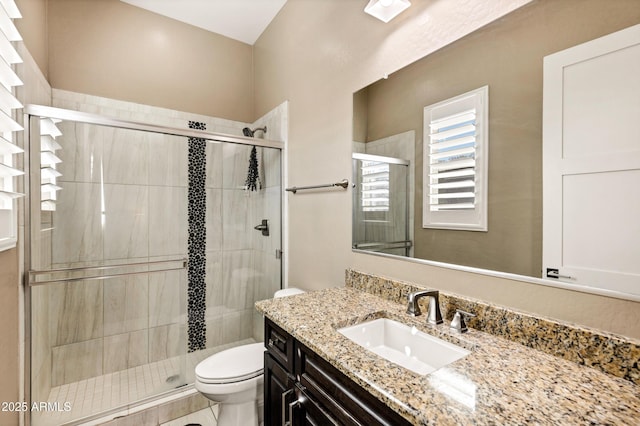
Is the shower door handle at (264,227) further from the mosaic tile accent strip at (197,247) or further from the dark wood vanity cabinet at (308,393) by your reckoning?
the dark wood vanity cabinet at (308,393)

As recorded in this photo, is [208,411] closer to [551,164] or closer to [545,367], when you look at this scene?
[545,367]

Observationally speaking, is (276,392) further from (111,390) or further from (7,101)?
(7,101)

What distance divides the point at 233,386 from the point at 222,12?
2.77 m

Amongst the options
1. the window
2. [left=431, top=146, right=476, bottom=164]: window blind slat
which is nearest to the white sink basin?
the window

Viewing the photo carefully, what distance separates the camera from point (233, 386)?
150cm

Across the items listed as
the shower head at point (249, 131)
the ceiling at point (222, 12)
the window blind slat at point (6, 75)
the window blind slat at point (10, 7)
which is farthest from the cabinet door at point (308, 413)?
the ceiling at point (222, 12)

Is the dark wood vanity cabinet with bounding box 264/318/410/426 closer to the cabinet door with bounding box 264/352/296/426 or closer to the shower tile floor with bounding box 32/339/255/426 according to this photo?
the cabinet door with bounding box 264/352/296/426

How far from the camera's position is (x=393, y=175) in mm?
1410

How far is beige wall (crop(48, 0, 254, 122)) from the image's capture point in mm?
2146

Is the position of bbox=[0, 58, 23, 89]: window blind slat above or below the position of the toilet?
above

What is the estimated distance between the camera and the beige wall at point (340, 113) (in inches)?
36.2

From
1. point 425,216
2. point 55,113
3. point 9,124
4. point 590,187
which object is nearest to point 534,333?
point 590,187

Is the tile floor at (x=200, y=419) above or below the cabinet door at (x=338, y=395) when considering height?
below

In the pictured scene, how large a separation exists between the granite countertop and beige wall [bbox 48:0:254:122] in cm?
243
